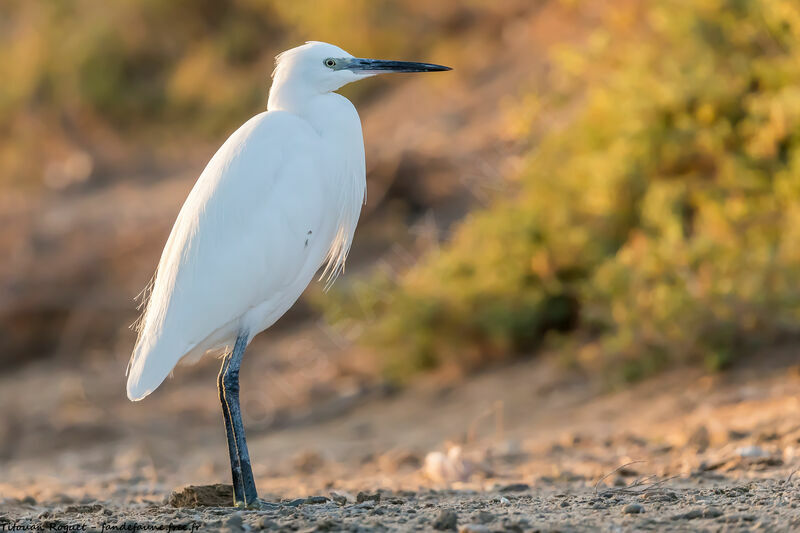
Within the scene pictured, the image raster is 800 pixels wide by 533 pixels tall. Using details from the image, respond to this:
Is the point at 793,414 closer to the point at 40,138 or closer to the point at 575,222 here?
the point at 575,222

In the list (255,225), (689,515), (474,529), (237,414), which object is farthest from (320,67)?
(689,515)

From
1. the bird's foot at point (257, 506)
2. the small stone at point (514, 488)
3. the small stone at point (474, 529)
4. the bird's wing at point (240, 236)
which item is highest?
the bird's wing at point (240, 236)

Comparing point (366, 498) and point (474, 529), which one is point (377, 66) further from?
point (474, 529)

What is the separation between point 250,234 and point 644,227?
404 centimetres

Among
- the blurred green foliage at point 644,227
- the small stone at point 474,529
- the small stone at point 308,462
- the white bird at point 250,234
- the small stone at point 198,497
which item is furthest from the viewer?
the blurred green foliage at point 644,227

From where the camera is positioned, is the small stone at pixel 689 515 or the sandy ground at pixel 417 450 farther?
the sandy ground at pixel 417 450

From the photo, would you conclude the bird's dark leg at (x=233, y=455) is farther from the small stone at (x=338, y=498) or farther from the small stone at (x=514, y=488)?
the small stone at (x=514, y=488)

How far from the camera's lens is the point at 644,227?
6871mm

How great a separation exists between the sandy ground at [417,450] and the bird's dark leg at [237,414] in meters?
0.13

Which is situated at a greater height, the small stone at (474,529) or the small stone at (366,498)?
the small stone at (366,498)

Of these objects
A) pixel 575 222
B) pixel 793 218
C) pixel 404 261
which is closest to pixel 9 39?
pixel 404 261

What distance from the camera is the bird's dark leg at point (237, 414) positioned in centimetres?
349

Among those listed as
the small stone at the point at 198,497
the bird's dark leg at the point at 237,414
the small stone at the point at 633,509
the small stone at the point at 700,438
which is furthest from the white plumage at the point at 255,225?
the small stone at the point at 700,438

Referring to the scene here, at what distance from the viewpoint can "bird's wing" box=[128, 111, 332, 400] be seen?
356 cm
